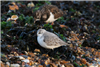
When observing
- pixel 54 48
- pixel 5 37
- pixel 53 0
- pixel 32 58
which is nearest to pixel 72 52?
pixel 54 48

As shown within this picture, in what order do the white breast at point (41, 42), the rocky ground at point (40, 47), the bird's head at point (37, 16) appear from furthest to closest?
1. the bird's head at point (37, 16)
2. the white breast at point (41, 42)
3. the rocky ground at point (40, 47)

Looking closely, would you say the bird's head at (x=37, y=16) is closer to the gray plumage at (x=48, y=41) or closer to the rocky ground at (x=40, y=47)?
Answer: the rocky ground at (x=40, y=47)

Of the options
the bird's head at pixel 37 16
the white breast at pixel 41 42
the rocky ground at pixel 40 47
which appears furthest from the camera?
the bird's head at pixel 37 16

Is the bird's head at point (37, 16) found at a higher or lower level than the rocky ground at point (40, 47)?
higher

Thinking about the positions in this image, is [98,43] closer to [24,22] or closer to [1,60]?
[24,22]

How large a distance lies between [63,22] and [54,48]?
6.27 feet

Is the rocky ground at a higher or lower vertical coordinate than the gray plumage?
lower

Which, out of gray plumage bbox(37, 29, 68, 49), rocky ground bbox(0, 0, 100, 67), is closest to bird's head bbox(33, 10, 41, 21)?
rocky ground bbox(0, 0, 100, 67)

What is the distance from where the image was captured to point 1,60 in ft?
10.2

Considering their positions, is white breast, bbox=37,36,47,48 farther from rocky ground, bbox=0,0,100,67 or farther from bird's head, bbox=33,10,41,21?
bird's head, bbox=33,10,41,21

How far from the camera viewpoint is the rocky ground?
3607 mm

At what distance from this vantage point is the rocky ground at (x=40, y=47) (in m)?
3.61

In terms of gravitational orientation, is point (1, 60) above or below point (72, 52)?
above

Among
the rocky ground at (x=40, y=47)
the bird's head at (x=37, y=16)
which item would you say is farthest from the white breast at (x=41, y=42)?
the bird's head at (x=37, y=16)
